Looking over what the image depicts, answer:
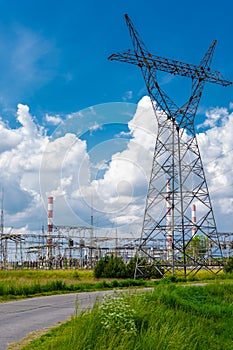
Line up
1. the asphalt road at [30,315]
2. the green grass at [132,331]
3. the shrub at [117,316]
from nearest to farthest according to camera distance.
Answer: the green grass at [132,331], the shrub at [117,316], the asphalt road at [30,315]

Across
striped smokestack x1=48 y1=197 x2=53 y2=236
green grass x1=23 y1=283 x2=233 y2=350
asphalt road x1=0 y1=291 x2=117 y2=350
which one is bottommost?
asphalt road x1=0 y1=291 x2=117 y2=350

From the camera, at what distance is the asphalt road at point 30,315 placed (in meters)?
11.0

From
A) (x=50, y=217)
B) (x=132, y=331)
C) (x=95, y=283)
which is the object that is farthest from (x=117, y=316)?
(x=50, y=217)

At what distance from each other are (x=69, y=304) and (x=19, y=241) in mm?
54287

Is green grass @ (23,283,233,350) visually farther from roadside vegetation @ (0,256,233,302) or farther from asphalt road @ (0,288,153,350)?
roadside vegetation @ (0,256,233,302)

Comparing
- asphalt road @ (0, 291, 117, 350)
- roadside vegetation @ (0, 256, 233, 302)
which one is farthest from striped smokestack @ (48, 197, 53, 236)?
asphalt road @ (0, 291, 117, 350)

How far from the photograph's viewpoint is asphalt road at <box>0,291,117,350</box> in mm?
10966

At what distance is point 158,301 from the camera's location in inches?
548

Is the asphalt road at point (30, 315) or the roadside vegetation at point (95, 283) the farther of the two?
the roadside vegetation at point (95, 283)

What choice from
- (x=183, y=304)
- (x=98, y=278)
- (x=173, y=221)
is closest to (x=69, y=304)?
(x=183, y=304)

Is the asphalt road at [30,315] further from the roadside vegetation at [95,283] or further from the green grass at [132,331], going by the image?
the roadside vegetation at [95,283]

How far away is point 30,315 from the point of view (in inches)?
572

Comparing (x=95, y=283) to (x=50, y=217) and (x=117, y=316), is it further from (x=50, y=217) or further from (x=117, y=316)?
(x=50, y=217)

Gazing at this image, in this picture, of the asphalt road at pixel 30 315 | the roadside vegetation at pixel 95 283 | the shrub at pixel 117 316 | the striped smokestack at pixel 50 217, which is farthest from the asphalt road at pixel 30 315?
the striped smokestack at pixel 50 217
